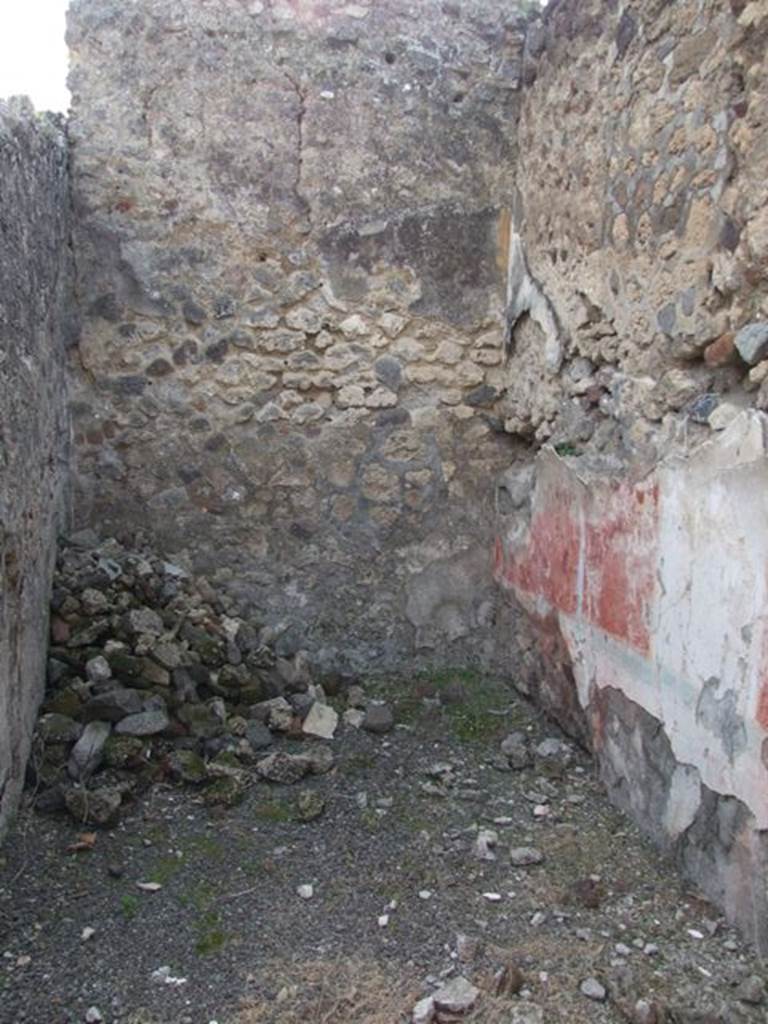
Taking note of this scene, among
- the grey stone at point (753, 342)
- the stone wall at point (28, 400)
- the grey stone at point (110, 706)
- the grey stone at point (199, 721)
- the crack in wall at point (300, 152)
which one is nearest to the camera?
the grey stone at point (753, 342)

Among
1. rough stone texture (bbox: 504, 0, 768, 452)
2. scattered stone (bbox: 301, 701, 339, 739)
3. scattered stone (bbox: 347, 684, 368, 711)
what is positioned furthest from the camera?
scattered stone (bbox: 347, 684, 368, 711)

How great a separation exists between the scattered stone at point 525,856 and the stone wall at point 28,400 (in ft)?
4.52

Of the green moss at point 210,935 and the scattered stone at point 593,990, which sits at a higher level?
the scattered stone at point 593,990

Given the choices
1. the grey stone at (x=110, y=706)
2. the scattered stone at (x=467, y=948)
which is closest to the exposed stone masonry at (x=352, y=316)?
the grey stone at (x=110, y=706)

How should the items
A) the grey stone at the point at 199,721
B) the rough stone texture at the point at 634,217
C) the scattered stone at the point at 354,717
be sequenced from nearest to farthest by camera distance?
1. the rough stone texture at the point at 634,217
2. the grey stone at the point at 199,721
3. the scattered stone at the point at 354,717

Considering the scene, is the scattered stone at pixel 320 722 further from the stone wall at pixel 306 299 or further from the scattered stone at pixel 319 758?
the stone wall at pixel 306 299

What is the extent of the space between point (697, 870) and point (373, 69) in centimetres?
304

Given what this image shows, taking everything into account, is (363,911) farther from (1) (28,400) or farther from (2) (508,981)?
(1) (28,400)

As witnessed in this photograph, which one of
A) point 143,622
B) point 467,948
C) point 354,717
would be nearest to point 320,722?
point 354,717

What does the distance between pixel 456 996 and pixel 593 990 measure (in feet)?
1.01

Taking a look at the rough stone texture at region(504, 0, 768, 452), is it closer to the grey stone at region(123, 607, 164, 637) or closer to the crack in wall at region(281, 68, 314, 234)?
the crack in wall at region(281, 68, 314, 234)

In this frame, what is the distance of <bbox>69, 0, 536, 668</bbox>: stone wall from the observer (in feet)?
11.4

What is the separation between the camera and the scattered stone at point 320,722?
3186 millimetres

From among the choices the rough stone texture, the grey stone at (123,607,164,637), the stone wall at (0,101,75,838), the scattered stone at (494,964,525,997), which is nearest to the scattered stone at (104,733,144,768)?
the stone wall at (0,101,75,838)
